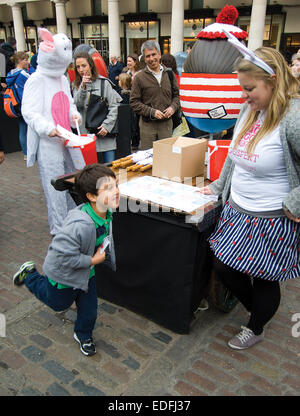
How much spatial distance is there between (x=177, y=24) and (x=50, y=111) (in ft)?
59.4

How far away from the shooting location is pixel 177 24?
18.9 meters

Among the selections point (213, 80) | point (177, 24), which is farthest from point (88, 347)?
point (177, 24)

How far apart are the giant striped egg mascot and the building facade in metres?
14.7

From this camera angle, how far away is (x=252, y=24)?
1684cm

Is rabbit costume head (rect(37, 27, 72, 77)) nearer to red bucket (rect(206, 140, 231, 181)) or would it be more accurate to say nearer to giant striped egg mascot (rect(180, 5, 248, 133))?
giant striped egg mascot (rect(180, 5, 248, 133))

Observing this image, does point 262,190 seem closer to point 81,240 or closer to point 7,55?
point 81,240

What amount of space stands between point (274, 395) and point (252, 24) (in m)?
18.3

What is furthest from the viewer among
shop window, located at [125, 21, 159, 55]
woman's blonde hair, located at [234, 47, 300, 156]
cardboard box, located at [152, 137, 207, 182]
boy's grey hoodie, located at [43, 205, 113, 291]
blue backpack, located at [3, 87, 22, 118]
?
shop window, located at [125, 21, 159, 55]

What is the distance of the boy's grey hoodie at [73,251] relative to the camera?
1.87 meters

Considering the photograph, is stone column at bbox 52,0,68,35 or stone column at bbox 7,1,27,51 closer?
stone column at bbox 52,0,68,35

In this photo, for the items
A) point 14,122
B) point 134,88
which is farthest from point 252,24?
point 134,88

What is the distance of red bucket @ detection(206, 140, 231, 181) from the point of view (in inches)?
101

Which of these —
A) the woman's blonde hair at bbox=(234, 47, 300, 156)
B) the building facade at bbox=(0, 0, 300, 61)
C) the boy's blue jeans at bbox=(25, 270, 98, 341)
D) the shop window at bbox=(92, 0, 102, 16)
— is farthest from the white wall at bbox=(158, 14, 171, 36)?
the boy's blue jeans at bbox=(25, 270, 98, 341)
